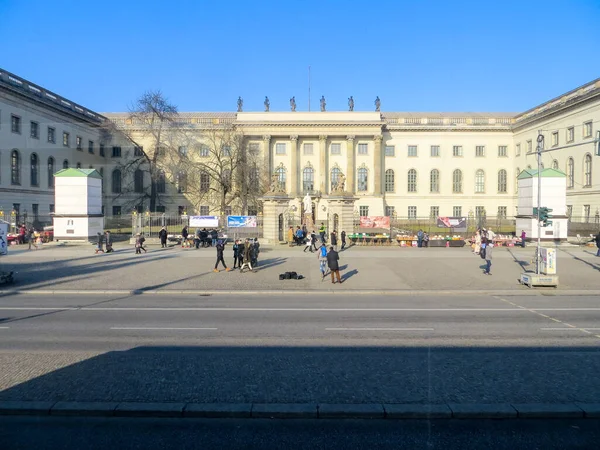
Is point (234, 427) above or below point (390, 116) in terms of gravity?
below

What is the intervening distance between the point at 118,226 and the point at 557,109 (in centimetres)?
5653

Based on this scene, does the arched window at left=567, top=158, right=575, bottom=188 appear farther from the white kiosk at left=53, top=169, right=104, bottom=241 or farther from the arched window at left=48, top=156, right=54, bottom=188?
the arched window at left=48, top=156, right=54, bottom=188

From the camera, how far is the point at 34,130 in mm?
59781

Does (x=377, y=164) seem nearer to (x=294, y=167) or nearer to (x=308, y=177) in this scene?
(x=308, y=177)

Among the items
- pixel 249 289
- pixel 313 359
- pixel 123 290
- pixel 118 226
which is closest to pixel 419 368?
pixel 313 359

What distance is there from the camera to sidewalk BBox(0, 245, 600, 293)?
65.1 ft

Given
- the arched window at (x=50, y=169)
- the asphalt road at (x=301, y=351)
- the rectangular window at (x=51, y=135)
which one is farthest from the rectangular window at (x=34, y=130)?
the asphalt road at (x=301, y=351)

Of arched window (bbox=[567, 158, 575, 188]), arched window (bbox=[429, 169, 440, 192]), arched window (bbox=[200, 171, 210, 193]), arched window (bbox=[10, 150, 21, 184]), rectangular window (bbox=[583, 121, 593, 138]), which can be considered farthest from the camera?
arched window (bbox=[429, 169, 440, 192])

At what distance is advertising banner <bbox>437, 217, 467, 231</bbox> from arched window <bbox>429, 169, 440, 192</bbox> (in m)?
39.1

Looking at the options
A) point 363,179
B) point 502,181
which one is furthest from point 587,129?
point 363,179

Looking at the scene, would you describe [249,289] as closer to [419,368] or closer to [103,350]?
[103,350]

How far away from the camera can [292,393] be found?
7477 millimetres

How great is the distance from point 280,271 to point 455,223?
960 inches

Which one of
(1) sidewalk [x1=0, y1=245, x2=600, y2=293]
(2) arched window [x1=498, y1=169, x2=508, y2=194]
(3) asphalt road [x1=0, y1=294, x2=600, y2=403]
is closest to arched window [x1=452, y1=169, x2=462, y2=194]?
(2) arched window [x1=498, y1=169, x2=508, y2=194]
